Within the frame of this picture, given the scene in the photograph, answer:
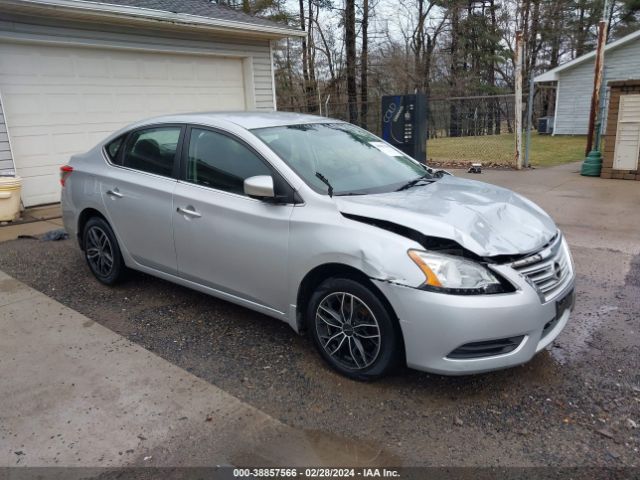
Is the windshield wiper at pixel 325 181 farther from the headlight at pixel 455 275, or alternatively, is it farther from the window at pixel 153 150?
the window at pixel 153 150

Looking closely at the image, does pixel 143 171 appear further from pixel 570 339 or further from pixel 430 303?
pixel 570 339

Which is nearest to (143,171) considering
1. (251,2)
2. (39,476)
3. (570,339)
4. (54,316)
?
(54,316)

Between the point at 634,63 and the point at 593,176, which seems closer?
the point at 593,176

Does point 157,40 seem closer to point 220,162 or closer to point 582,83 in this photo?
point 220,162

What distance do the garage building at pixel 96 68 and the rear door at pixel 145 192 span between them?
442cm

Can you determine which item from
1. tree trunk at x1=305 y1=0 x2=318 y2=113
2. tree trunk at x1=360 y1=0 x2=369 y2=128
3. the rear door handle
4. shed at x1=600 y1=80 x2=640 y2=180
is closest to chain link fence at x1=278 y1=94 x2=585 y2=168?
shed at x1=600 y1=80 x2=640 y2=180

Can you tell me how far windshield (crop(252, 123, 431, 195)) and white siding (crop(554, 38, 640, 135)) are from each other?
64.0 ft

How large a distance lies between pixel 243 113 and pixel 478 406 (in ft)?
9.55

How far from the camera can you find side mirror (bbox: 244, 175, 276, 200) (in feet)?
10.7

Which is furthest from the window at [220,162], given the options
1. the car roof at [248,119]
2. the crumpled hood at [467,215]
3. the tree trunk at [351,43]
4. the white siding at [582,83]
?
the tree trunk at [351,43]

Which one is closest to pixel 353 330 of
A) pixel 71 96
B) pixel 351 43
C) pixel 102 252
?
pixel 102 252

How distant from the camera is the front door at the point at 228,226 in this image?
3.36 m

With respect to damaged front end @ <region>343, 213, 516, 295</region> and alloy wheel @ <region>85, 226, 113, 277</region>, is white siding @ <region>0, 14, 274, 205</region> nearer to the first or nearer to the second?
alloy wheel @ <region>85, 226, 113, 277</region>

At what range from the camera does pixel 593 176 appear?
10.3m
